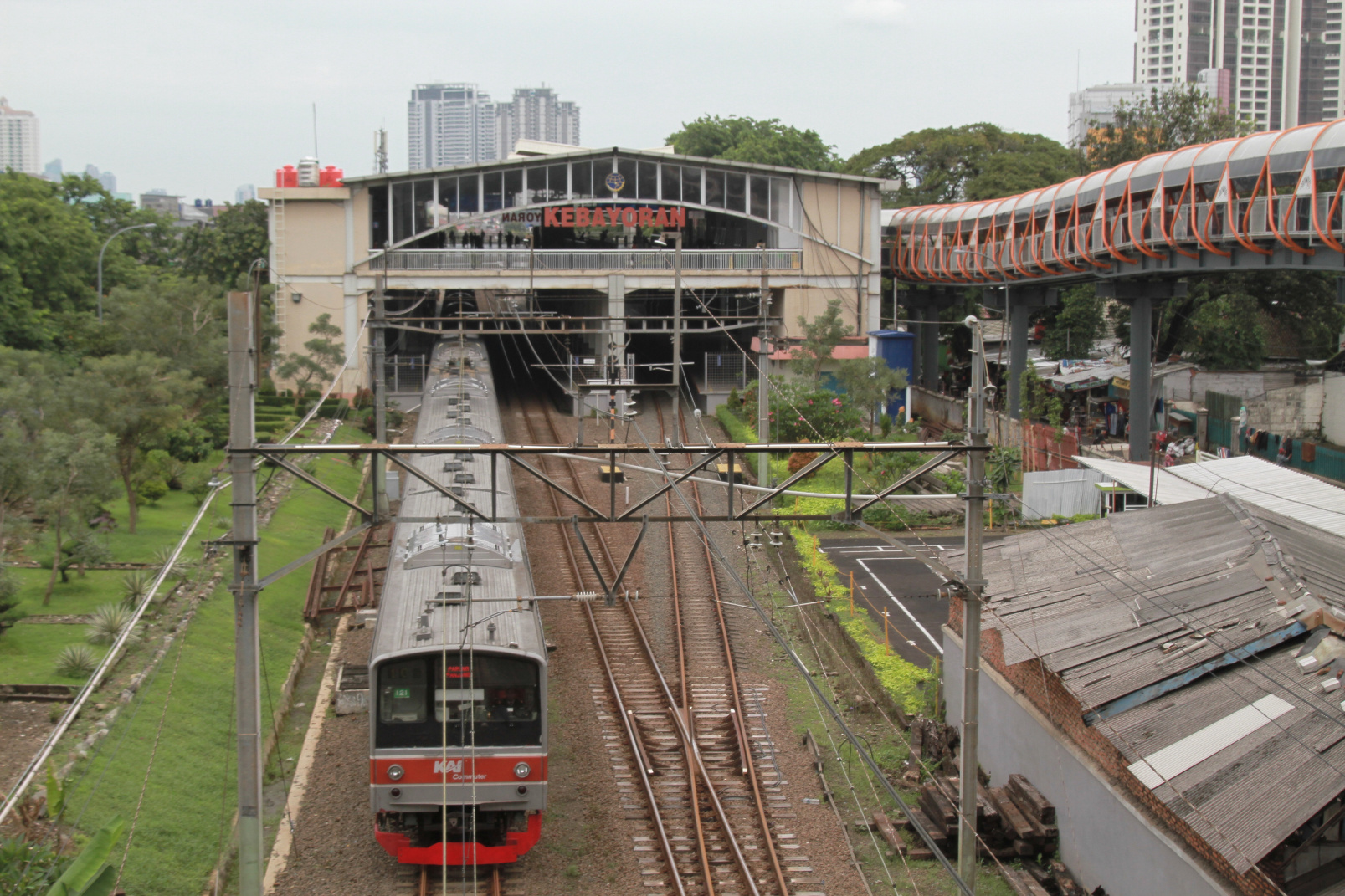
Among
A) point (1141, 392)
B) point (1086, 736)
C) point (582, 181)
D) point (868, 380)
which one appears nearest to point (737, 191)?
point (582, 181)

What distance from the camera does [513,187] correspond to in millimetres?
36469

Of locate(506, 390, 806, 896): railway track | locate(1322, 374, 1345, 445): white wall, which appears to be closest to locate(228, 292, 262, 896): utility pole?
locate(506, 390, 806, 896): railway track

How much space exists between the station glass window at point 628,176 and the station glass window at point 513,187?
2.74m

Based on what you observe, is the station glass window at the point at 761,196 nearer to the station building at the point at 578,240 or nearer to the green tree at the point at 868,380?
the station building at the point at 578,240

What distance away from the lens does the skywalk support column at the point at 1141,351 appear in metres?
28.5

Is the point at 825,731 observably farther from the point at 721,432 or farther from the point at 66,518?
the point at 721,432

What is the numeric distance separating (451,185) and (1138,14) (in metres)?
126

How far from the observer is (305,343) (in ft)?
112

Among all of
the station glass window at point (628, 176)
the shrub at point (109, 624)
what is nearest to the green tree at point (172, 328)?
the station glass window at point (628, 176)

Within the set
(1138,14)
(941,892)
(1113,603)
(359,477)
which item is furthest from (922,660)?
(1138,14)

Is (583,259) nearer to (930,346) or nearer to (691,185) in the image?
(691,185)

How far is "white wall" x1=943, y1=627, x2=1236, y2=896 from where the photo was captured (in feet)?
32.1

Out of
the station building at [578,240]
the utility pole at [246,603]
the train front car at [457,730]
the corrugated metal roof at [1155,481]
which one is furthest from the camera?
the station building at [578,240]

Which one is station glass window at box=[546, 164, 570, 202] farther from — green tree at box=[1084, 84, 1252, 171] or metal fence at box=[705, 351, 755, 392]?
green tree at box=[1084, 84, 1252, 171]
